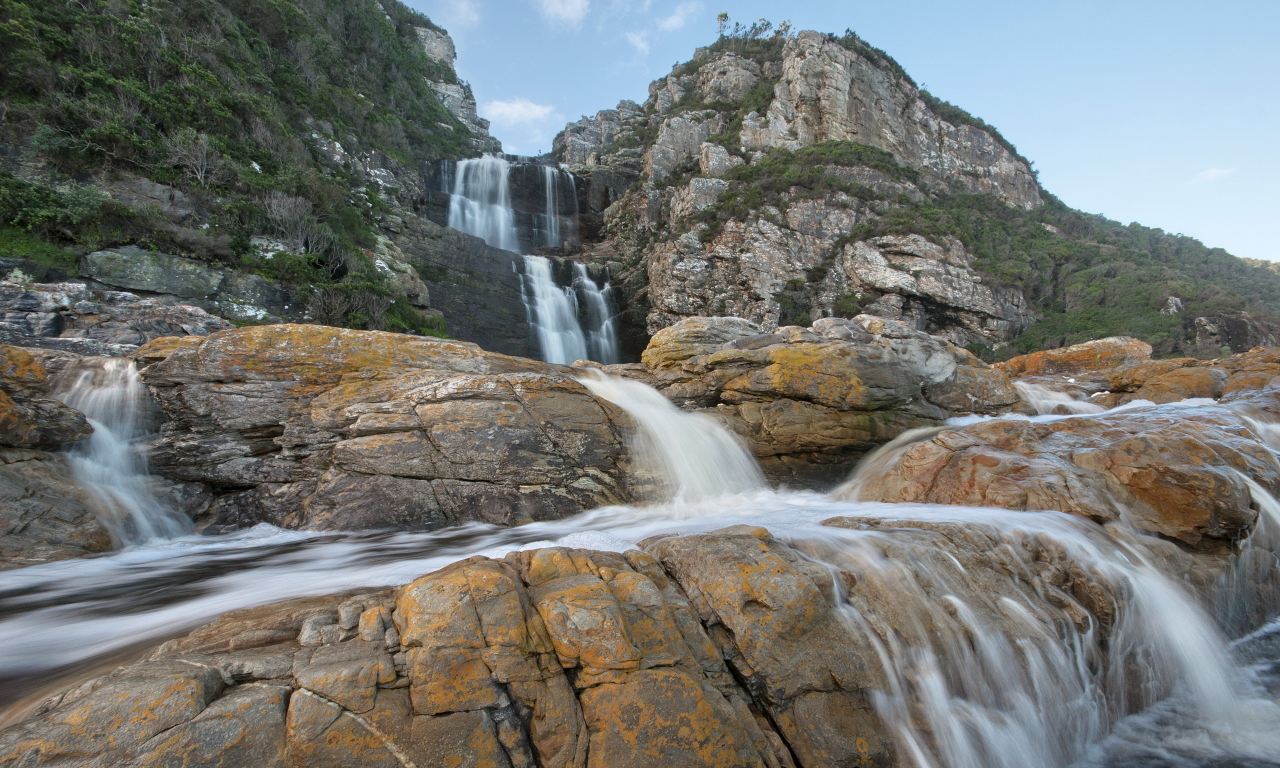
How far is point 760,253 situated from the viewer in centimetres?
2811

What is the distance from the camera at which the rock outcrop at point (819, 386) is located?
9.14 m

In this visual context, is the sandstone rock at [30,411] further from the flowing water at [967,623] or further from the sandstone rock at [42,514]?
the flowing water at [967,623]

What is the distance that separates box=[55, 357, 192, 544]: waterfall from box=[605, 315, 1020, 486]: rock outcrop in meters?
7.50

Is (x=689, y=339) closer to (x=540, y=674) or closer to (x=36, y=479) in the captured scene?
(x=540, y=674)

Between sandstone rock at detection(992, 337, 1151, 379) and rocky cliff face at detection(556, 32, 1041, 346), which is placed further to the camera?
rocky cliff face at detection(556, 32, 1041, 346)

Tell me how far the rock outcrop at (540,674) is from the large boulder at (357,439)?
10.7ft

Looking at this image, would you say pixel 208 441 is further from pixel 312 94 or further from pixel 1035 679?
pixel 312 94

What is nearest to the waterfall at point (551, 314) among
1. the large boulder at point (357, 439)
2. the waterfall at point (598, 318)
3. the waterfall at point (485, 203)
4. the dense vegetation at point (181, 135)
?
the waterfall at point (598, 318)

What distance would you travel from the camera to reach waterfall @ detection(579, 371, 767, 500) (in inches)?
311

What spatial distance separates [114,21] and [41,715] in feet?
76.2

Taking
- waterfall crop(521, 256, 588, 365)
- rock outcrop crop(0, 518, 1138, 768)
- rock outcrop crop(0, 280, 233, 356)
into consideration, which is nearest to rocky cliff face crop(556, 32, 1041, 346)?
waterfall crop(521, 256, 588, 365)

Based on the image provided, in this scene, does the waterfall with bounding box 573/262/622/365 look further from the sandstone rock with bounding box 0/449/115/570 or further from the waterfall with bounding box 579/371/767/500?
the sandstone rock with bounding box 0/449/115/570

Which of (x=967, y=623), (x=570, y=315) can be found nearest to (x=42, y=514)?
(x=967, y=623)

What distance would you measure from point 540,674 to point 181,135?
2035 centimetres
